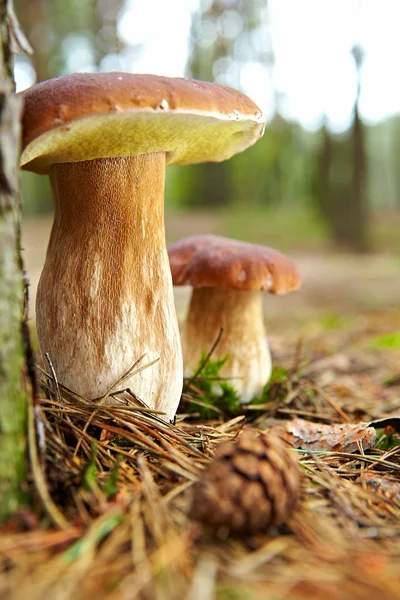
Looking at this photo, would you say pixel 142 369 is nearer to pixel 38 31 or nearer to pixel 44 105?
pixel 44 105

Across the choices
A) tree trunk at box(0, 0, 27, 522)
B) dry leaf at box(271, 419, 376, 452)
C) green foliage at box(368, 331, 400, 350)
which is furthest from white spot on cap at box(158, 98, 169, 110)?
green foliage at box(368, 331, 400, 350)

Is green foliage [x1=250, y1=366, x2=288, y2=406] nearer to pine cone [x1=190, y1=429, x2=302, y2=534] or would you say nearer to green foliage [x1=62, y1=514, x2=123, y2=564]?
pine cone [x1=190, y1=429, x2=302, y2=534]

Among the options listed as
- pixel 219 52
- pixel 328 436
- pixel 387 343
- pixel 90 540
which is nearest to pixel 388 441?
pixel 328 436

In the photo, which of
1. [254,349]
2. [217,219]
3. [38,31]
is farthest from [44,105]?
[217,219]

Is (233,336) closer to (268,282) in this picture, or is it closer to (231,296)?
(231,296)

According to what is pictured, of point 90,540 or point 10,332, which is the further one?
point 10,332

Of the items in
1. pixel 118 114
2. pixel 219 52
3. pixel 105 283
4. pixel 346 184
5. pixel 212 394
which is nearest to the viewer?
pixel 118 114

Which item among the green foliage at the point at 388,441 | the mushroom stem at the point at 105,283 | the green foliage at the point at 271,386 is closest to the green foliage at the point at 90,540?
the mushroom stem at the point at 105,283
